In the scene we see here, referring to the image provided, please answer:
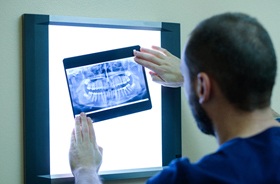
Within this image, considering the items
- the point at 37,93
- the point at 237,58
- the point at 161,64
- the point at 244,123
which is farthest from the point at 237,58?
the point at 37,93

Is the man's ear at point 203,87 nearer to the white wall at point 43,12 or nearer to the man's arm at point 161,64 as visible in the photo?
the man's arm at point 161,64

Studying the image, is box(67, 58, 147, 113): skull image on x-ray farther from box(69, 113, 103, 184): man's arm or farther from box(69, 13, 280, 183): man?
box(69, 13, 280, 183): man

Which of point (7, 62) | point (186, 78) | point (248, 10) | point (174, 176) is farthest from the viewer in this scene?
point (248, 10)

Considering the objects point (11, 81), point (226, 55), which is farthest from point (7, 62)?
point (226, 55)

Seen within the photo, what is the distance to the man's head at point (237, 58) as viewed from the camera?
0.90 m

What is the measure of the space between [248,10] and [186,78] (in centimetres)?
69

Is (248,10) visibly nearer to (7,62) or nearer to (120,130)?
(120,130)

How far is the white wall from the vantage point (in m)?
1.23

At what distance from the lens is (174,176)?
90 centimetres

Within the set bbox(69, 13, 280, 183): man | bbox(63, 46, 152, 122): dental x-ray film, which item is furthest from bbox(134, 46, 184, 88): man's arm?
bbox(69, 13, 280, 183): man

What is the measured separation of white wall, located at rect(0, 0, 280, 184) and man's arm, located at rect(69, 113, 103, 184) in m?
0.15

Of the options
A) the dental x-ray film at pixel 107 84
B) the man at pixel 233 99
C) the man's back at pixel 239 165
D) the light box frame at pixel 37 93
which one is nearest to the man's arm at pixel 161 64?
the dental x-ray film at pixel 107 84

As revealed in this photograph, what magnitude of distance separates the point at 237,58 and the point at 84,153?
558 mm

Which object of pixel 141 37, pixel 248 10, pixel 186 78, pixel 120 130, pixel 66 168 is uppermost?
pixel 248 10
